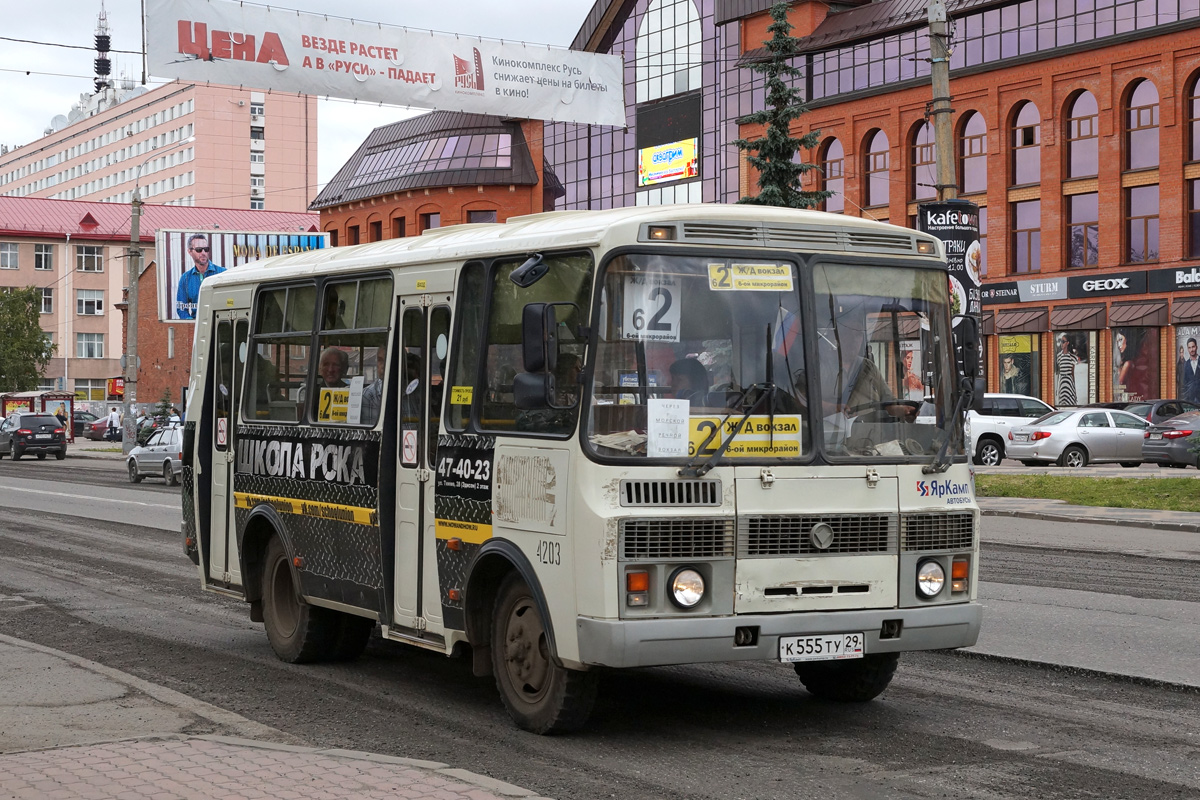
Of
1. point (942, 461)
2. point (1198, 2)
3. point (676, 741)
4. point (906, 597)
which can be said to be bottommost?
point (676, 741)

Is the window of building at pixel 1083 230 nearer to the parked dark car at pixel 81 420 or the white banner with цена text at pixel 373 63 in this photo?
the white banner with цена text at pixel 373 63

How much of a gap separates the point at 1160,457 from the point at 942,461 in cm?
2744

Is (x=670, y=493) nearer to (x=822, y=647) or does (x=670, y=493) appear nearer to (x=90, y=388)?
(x=822, y=647)

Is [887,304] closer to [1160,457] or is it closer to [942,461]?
[942,461]

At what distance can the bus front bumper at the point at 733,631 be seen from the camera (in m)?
6.95

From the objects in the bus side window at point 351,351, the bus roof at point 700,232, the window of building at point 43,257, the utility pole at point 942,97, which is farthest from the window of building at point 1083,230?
the window of building at point 43,257

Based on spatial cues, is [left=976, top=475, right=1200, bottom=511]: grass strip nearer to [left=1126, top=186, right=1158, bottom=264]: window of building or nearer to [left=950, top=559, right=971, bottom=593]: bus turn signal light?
[left=950, top=559, right=971, bottom=593]: bus turn signal light

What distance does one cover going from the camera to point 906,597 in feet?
24.7

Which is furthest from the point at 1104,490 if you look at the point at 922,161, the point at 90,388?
the point at 90,388

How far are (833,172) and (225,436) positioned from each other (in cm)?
4996

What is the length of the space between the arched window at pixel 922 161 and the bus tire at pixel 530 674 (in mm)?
48897

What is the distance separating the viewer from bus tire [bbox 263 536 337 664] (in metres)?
9.98

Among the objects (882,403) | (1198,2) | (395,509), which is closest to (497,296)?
(395,509)

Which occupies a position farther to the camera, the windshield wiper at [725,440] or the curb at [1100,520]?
the curb at [1100,520]
